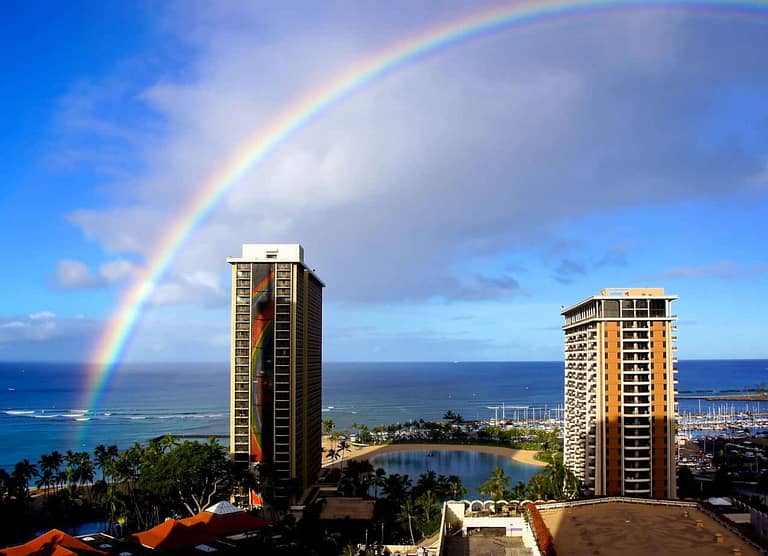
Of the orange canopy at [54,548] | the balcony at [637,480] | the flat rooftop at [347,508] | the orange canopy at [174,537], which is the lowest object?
the flat rooftop at [347,508]

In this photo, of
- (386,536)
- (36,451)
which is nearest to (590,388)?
(386,536)

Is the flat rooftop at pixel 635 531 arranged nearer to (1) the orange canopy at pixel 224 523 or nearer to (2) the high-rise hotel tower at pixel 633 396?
(1) the orange canopy at pixel 224 523

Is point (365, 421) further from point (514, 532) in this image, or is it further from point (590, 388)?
point (514, 532)

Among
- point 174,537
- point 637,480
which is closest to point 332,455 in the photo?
point 637,480

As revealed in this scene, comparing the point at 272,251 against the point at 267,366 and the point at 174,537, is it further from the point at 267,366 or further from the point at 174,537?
the point at 174,537

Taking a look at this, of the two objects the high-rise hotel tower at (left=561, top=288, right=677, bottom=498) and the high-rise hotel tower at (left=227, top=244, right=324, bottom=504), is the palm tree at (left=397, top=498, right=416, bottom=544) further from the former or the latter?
the high-rise hotel tower at (left=561, top=288, right=677, bottom=498)

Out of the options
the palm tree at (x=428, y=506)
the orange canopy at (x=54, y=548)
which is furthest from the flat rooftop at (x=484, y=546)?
the palm tree at (x=428, y=506)
